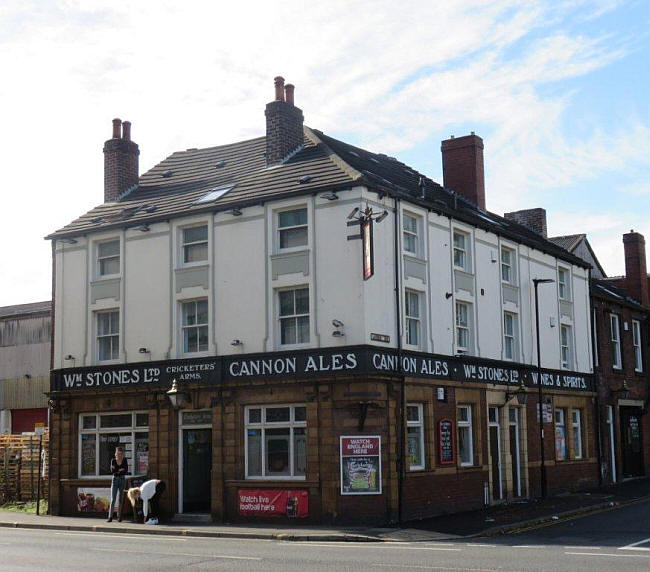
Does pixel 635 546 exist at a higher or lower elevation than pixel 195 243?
lower

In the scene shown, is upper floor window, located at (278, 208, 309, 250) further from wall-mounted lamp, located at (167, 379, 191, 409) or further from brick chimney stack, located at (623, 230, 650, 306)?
brick chimney stack, located at (623, 230, 650, 306)

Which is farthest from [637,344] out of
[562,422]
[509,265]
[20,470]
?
[20,470]

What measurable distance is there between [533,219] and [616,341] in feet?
19.7

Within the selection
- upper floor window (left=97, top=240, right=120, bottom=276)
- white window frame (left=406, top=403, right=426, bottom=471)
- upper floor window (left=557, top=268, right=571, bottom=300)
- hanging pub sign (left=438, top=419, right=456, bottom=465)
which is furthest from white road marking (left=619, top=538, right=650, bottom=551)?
upper floor window (left=557, top=268, right=571, bottom=300)

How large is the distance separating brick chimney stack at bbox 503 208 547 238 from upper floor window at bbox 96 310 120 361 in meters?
18.7

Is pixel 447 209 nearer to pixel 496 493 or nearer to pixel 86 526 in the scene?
pixel 496 493

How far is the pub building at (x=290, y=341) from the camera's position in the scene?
928 inches

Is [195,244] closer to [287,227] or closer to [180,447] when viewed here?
[287,227]

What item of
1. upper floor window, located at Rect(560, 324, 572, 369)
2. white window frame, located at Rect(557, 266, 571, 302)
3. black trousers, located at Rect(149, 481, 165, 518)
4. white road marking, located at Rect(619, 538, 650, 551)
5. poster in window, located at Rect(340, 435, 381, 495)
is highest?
white window frame, located at Rect(557, 266, 571, 302)

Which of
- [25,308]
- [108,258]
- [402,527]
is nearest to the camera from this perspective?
[402,527]

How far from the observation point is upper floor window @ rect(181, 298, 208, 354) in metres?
26.3

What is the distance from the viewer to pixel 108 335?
27953mm

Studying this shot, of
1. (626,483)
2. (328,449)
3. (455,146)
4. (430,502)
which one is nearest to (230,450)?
(328,449)

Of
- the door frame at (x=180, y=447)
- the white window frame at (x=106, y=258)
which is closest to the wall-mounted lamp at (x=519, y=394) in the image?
the door frame at (x=180, y=447)
